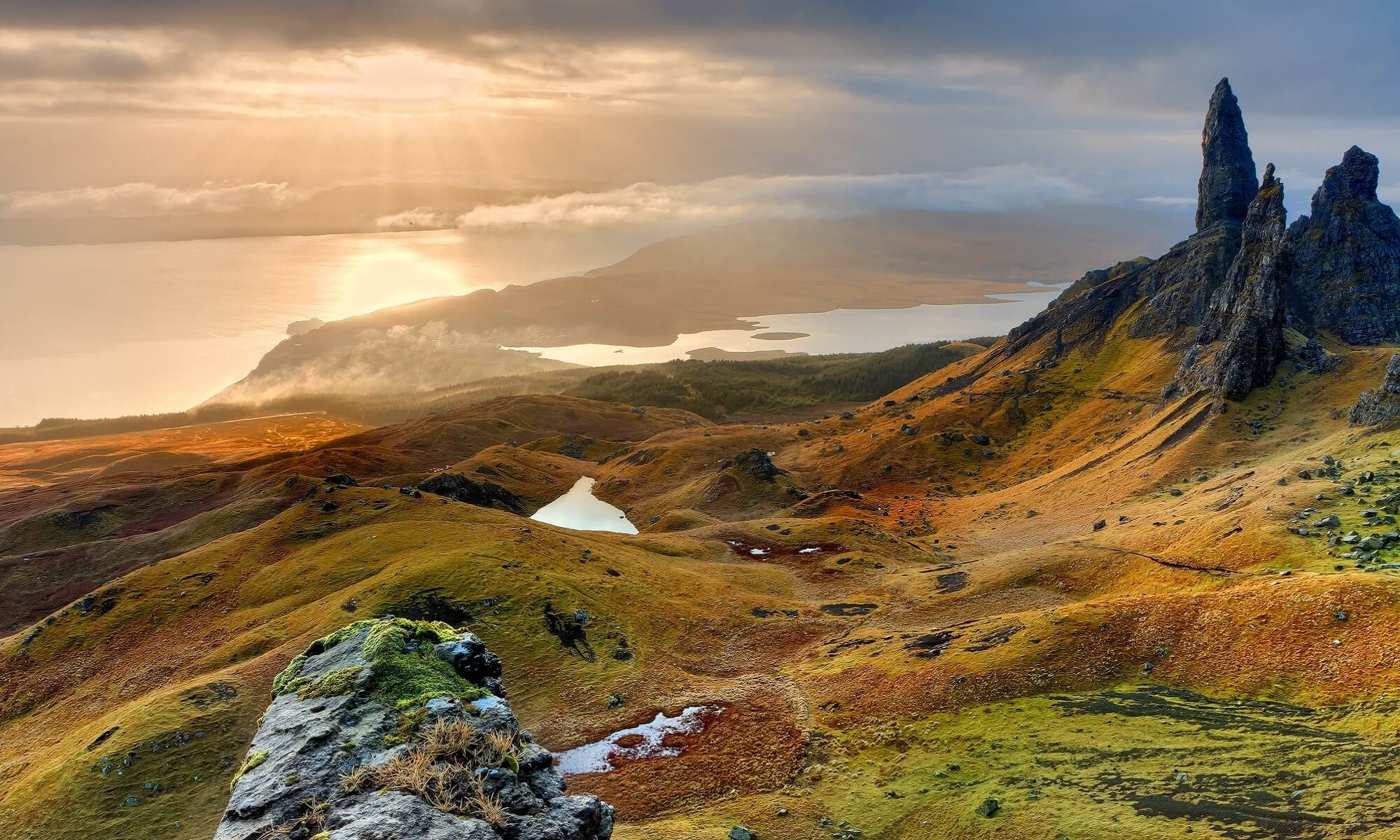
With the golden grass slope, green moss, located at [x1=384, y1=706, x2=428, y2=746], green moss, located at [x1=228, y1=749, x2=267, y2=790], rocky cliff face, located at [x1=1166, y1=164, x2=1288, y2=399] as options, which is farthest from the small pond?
green moss, located at [x1=228, y1=749, x2=267, y2=790]

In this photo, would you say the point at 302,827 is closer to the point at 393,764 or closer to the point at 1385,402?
the point at 393,764

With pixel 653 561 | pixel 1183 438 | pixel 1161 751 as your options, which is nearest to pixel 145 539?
pixel 653 561

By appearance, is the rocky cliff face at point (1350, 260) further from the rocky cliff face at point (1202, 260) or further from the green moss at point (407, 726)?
the green moss at point (407, 726)

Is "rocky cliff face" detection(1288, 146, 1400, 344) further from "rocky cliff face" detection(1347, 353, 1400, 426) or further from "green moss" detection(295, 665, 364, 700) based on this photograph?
"green moss" detection(295, 665, 364, 700)

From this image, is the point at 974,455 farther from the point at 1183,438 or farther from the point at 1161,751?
the point at 1161,751

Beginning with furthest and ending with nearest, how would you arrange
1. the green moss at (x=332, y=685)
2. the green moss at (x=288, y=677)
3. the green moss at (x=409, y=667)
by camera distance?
1. the green moss at (x=288, y=677)
2. the green moss at (x=332, y=685)
3. the green moss at (x=409, y=667)

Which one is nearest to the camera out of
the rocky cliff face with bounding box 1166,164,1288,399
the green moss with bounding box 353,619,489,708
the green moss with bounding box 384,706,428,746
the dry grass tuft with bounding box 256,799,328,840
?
the dry grass tuft with bounding box 256,799,328,840

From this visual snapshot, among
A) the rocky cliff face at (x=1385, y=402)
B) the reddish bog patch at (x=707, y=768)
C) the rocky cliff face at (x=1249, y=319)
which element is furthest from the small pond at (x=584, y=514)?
the rocky cliff face at (x=1385, y=402)
